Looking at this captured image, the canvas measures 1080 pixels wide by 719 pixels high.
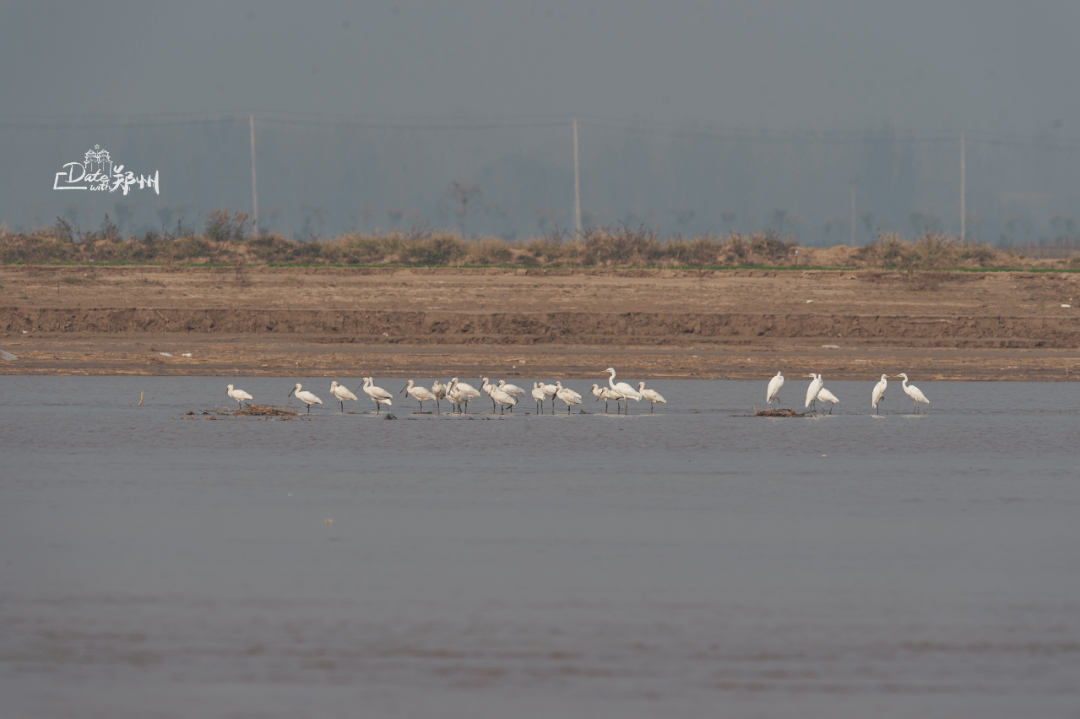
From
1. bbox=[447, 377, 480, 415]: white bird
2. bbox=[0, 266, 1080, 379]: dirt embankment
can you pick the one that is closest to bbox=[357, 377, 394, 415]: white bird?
bbox=[447, 377, 480, 415]: white bird

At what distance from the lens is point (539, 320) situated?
29.0m

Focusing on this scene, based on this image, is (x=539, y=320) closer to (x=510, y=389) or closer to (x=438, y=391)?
(x=510, y=389)

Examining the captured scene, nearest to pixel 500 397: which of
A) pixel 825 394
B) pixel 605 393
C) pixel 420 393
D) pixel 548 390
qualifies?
pixel 548 390

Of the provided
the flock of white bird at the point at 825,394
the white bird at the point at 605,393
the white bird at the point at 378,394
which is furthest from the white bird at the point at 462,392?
the flock of white bird at the point at 825,394

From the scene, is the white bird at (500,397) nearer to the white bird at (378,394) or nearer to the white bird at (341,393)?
the white bird at (378,394)

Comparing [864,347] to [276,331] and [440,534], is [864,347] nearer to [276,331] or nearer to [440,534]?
[276,331]

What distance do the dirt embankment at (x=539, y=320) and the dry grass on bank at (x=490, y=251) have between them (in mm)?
4669

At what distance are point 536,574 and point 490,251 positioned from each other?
31.4 meters

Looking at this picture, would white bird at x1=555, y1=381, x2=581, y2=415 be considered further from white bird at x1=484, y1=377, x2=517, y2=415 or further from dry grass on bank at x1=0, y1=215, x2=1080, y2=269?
dry grass on bank at x1=0, y1=215, x2=1080, y2=269

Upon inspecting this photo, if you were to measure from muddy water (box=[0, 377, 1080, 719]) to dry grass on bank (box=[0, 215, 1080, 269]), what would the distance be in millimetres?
22415

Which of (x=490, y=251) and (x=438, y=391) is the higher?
(x=490, y=251)

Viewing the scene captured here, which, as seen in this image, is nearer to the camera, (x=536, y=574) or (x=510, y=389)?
(x=536, y=574)

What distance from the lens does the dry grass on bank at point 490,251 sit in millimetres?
38500

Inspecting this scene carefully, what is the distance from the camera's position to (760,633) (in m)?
7.57
